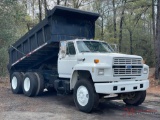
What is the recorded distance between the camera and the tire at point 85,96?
7.03 m

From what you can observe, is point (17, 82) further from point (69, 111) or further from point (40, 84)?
point (69, 111)

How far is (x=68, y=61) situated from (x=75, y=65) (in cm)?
57

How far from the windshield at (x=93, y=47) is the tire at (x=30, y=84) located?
296 cm

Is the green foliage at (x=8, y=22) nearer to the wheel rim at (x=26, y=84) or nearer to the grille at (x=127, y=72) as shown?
the wheel rim at (x=26, y=84)

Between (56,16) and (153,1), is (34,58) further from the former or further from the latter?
(153,1)

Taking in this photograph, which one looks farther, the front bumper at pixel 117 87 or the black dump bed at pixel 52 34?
the black dump bed at pixel 52 34

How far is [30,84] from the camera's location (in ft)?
33.3

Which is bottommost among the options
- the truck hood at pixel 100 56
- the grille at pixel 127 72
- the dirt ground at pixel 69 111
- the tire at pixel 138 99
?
the dirt ground at pixel 69 111

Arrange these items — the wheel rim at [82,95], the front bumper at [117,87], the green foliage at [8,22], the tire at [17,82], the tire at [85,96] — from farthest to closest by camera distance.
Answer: the green foliage at [8,22], the tire at [17,82], the wheel rim at [82,95], the tire at [85,96], the front bumper at [117,87]

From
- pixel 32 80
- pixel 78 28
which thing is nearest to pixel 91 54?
pixel 78 28

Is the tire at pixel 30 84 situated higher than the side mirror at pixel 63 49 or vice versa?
the side mirror at pixel 63 49

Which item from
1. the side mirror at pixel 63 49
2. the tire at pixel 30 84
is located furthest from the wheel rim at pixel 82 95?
the tire at pixel 30 84

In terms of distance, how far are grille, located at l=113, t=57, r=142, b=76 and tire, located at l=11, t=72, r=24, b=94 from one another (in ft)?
18.1

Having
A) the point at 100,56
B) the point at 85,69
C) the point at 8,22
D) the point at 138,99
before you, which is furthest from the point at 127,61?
the point at 8,22
